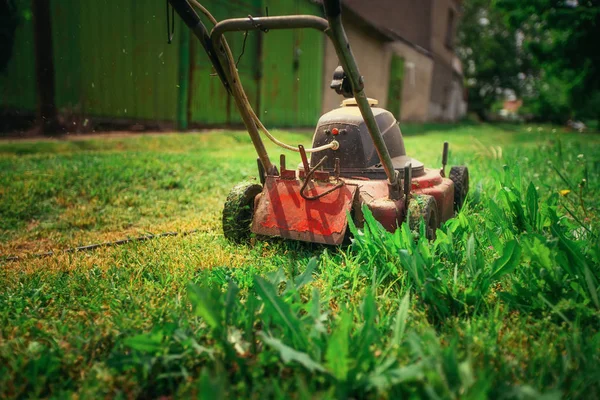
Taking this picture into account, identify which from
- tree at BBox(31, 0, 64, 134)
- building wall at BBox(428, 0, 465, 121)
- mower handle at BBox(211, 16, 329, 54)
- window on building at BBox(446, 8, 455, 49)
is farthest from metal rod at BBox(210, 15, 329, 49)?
window on building at BBox(446, 8, 455, 49)

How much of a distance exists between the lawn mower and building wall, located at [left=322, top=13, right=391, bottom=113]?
7.89 meters

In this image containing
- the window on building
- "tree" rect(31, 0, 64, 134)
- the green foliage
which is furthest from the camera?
the window on building

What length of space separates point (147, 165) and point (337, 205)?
2904 millimetres

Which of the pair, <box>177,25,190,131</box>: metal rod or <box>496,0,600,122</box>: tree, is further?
<box>496,0,600,122</box>: tree

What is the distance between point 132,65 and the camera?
6652mm

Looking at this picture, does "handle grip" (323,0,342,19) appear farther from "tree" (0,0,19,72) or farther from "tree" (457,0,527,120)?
"tree" (457,0,527,120)

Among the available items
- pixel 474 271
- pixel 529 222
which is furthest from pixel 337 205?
pixel 529 222

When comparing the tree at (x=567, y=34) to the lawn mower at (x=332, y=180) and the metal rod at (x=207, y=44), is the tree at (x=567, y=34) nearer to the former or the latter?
the lawn mower at (x=332, y=180)

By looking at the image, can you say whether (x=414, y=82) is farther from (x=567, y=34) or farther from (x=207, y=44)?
(x=207, y=44)

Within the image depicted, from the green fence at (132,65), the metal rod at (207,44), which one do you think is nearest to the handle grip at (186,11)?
the metal rod at (207,44)

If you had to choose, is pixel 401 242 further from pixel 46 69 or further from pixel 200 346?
pixel 46 69

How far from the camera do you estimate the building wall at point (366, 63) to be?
1057cm

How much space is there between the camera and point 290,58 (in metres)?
9.40

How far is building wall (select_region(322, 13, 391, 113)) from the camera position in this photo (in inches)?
416
